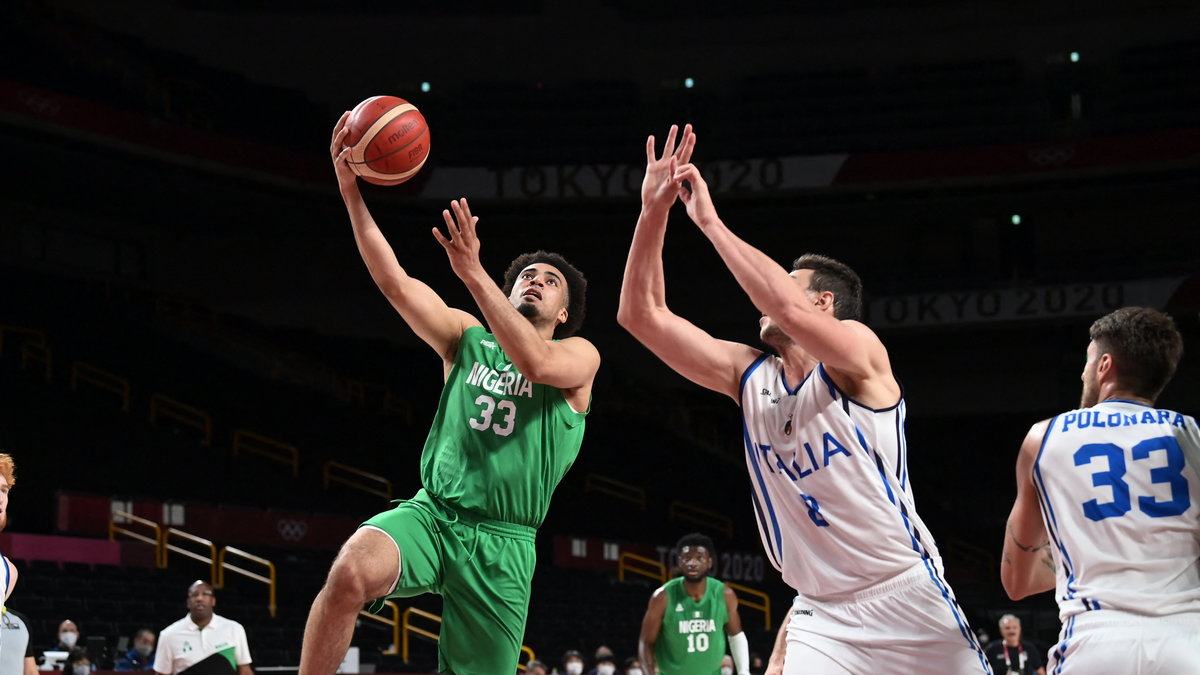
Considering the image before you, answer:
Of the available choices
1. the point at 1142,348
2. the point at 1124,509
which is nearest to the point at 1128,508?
the point at 1124,509

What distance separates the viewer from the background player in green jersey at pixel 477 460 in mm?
5137

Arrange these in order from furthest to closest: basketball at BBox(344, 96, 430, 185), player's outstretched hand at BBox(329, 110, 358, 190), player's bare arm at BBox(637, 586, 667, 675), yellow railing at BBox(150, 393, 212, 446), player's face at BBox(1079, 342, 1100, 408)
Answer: yellow railing at BBox(150, 393, 212, 446)
player's bare arm at BBox(637, 586, 667, 675)
basketball at BBox(344, 96, 430, 185)
player's outstretched hand at BBox(329, 110, 358, 190)
player's face at BBox(1079, 342, 1100, 408)

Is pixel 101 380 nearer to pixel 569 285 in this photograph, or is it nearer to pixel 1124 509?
pixel 569 285

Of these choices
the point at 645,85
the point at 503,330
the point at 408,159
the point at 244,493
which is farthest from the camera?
the point at 645,85

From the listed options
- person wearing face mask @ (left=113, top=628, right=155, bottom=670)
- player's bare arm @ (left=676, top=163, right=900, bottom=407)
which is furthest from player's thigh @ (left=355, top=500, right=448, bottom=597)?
person wearing face mask @ (left=113, top=628, right=155, bottom=670)

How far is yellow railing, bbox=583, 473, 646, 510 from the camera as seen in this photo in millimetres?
24328

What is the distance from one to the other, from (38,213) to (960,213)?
1692 cm

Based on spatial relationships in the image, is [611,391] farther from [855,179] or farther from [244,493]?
[244,493]

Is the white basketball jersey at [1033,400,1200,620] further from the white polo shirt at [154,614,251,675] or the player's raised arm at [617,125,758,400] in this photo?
the white polo shirt at [154,614,251,675]

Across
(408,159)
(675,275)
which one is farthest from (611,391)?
(408,159)

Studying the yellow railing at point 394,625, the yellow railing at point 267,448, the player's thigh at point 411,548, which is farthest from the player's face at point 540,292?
the yellow railing at point 267,448

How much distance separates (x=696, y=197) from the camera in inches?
174

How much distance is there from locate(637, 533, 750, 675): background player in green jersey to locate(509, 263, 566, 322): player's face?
434 centimetres

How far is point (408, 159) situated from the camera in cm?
629
